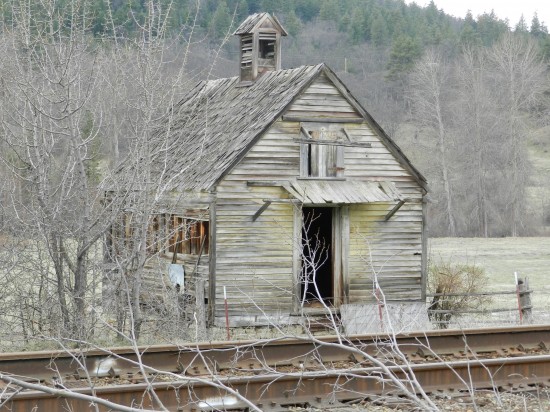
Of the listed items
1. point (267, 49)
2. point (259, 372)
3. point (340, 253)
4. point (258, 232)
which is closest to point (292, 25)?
point (267, 49)

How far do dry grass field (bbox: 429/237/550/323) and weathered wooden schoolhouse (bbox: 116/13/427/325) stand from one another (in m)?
4.58

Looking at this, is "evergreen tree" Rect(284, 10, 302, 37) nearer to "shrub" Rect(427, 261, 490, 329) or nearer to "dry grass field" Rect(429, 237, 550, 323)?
"dry grass field" Rect(429, 237, 550, 323)

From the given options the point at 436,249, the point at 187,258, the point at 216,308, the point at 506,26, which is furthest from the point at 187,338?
the point at 506,26

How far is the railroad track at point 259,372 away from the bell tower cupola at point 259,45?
39.8ft

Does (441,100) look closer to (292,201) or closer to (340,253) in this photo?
(340,253)

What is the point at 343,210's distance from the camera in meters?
20.1

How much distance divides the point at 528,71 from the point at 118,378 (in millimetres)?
64100

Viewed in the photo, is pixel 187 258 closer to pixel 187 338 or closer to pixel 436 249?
pixel 187 338

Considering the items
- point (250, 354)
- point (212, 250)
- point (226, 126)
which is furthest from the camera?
point (226, 126)

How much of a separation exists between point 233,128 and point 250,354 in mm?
10060

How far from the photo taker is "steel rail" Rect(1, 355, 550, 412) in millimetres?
8898

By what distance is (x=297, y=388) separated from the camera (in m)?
9.48

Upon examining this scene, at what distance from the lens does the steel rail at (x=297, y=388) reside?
890 centimetres

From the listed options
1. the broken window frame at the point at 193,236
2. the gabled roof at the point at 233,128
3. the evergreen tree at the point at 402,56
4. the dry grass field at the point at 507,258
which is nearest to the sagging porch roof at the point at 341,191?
the gabled roof at the point at 233,128
